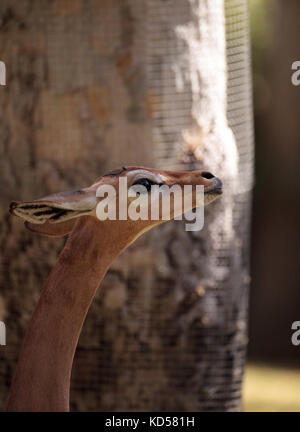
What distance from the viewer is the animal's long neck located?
89.7 inches

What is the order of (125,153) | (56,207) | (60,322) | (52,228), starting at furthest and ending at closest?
(125,153) < (52,228) < (60,322) < (56,207)

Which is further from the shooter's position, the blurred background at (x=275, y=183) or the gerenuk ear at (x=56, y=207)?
the blurred background at (x=275, y=183)

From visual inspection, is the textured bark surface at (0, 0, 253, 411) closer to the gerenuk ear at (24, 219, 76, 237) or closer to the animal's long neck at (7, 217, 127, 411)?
the gerenuk ear at (24, 219, 76, 237)

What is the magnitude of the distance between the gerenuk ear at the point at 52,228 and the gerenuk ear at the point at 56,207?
0.29 metres

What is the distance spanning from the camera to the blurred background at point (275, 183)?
7523 mm

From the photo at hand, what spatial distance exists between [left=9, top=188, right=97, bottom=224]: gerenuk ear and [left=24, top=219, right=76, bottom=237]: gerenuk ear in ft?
0.95

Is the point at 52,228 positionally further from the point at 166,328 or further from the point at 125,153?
the point at 166,328

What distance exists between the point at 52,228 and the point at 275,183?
5220 mm

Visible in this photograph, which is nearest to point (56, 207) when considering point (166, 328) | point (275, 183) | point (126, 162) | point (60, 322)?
point (60, 322)

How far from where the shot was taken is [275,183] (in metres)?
7.57


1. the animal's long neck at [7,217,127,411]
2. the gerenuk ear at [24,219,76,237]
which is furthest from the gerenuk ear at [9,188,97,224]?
the gerenuk ear at [24,219,76,237]

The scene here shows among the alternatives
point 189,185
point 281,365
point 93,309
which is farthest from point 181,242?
point 281,365

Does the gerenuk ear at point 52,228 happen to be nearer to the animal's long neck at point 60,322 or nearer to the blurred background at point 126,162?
the animal's long neck at point 60,322

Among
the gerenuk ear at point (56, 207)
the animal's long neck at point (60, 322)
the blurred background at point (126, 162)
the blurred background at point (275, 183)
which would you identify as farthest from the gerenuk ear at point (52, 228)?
the blurred background at point (275, 183)
